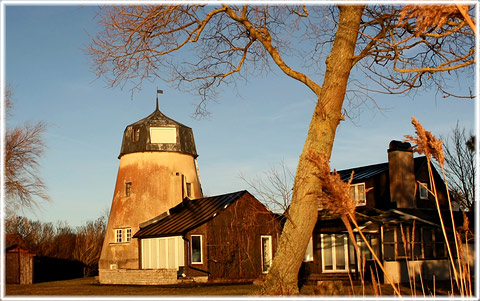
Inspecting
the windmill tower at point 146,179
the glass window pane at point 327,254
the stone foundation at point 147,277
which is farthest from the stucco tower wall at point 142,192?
the glass window pane at point 327,254

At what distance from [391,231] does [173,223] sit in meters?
10.7

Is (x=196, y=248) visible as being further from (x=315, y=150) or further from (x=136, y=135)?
(x=315, y=150)

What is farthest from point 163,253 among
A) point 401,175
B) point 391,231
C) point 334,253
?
point 401,175

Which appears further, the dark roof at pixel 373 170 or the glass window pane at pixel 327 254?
the dark roof at pixel 373 170

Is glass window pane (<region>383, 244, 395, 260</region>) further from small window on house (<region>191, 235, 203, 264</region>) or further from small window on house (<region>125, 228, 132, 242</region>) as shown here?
small window on house (<region>125, 228, 132, 242</region>)

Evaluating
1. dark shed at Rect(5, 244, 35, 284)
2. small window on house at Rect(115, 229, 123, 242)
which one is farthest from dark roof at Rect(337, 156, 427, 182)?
dark shed at Rect(5, 244, 35, 284)

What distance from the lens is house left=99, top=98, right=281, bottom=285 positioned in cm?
2669

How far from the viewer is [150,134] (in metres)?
35.0

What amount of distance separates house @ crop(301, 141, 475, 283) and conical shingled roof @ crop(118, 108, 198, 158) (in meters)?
12.0

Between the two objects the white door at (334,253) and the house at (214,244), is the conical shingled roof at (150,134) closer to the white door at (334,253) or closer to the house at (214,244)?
the house at (214,244)

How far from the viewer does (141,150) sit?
34656 mm

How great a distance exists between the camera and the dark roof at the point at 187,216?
89.4ft

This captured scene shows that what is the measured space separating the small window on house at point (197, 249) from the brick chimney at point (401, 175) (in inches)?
339

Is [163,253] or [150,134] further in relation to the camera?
[150,134]
